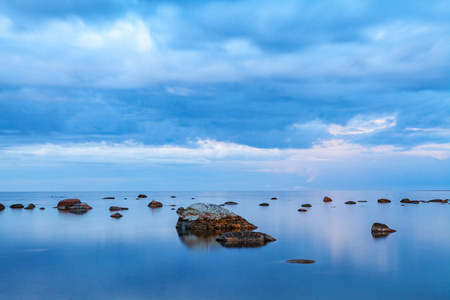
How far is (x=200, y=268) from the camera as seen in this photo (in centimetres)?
1722

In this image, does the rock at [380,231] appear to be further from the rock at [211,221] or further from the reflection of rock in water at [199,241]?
the reflection of rock in water at [199,241]

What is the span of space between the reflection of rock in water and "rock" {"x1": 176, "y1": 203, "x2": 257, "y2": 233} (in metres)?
2.08

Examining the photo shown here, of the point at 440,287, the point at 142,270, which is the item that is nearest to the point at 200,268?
the point at 142,270

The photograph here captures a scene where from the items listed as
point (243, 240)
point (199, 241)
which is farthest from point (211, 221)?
point (243, 240)

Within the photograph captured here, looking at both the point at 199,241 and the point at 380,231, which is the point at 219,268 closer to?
the point at 199,241

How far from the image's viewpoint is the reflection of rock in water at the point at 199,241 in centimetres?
2309

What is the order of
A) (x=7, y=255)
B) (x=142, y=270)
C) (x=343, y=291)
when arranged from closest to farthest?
(x=343, y=291), (x=142, y=270), (x=7, y=255)

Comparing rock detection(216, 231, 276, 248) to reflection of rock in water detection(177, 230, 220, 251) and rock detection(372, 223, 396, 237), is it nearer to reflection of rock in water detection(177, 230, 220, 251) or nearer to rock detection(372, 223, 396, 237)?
reflection of rock in water detection(177, 230, 220, 251)

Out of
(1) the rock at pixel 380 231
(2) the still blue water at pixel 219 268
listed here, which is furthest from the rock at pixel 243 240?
(1) the rock at pixel 380 231

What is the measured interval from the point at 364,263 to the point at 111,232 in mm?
20701

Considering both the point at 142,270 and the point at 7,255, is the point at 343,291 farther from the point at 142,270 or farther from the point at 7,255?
the point at 7,255

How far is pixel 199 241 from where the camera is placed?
2562 centimetres

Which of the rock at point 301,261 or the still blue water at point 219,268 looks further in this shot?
the rock at point 301,261

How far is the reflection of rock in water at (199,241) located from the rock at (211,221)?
2.08 meters
